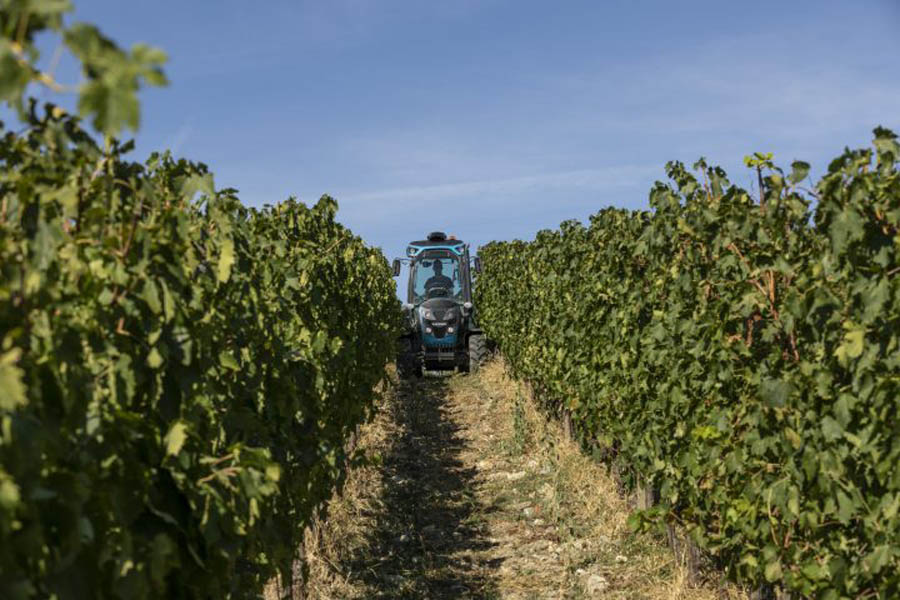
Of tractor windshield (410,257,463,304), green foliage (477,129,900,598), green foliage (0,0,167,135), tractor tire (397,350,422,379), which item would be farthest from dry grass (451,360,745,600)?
tractor windshield (410,257,463,304)

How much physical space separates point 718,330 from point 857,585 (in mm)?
1376

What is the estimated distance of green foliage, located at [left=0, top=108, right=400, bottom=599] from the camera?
201 centimetres

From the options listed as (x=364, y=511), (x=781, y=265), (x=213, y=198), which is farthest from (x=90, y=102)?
(x=364, y=511)

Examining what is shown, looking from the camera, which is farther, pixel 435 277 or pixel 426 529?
pixel 435 277

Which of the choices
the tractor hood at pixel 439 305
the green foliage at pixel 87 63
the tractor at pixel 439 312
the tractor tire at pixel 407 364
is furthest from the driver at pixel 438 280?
the green foliage at pixel 87 63

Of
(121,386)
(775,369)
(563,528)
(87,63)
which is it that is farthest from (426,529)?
(87,63)

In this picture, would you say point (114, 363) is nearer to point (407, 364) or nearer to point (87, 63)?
point (87, 63)

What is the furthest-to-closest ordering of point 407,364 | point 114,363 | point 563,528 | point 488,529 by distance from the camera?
point 407,364 < point 488,529 < point 563,528 < point 114,363

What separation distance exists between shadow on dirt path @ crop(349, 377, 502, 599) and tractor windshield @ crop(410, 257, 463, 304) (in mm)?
6525

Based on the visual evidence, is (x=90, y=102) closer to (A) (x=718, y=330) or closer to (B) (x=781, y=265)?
(B) (x=781, y=265)

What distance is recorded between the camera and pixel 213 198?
11.6 feet

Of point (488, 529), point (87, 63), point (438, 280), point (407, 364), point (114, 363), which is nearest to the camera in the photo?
point (87, 63)

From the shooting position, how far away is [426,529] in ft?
26.6

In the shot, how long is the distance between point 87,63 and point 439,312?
16.3 metres
